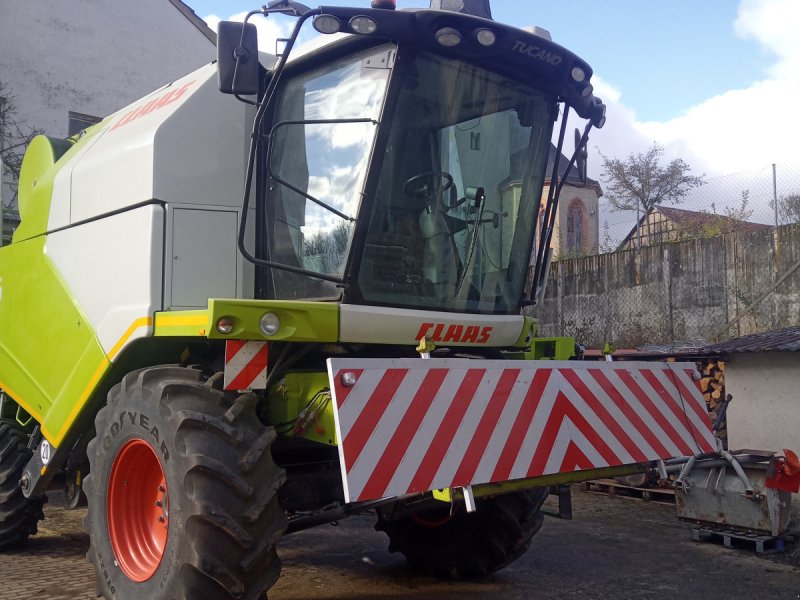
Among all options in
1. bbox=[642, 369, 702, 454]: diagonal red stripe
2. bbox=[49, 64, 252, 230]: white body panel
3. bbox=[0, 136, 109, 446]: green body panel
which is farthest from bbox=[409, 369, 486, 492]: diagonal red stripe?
bbox=[0, 136, 109, 446]: green body panel

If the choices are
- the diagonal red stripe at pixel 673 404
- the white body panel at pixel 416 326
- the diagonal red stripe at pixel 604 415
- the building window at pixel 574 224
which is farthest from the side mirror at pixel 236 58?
the building window at pixel 574 224

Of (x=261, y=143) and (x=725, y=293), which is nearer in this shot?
(x=261, y=143)

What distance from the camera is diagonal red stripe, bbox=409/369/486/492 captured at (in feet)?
11.2

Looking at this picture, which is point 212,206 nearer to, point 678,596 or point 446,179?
point 446,179

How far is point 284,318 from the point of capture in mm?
3818

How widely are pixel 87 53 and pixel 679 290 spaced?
10123 mm

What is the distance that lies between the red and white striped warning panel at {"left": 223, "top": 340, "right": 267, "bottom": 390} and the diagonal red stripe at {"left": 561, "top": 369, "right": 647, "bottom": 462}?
4.76ft

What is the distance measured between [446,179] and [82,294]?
7.44ft

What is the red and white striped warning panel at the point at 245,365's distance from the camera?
3.72 metres

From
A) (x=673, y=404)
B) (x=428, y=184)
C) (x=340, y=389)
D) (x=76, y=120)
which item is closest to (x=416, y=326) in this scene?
(x=428, y=184)

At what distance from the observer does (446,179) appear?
4.31 metres

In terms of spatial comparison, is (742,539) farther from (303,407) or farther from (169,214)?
(169,214)

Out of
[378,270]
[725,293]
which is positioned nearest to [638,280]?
[725,293]

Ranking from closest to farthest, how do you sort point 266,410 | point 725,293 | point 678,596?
1. point 266,410
2. point 678,596
3. point 725,293
